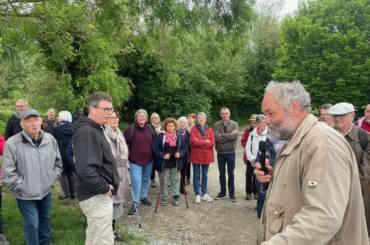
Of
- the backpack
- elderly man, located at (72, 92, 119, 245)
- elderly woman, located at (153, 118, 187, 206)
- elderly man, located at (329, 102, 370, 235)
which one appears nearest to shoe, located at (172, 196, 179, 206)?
elderly woman, located at (153, 118, 187, 206)

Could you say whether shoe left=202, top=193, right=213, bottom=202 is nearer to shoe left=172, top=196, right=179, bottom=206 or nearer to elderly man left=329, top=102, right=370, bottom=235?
shoe left=172, top=196, right=179, bottom=206

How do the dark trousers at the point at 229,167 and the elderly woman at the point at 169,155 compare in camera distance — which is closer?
the elderly woman at the point at 169,155

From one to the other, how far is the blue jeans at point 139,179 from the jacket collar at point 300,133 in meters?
5.04

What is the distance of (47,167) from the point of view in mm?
4723

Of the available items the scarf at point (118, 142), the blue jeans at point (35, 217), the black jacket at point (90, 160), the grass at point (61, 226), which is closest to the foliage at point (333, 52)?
the scarf at point (118, 142)

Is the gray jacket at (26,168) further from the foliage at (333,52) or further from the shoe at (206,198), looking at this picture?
the foliage at (333,52)

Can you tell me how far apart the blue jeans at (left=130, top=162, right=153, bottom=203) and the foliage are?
18044 millimetres

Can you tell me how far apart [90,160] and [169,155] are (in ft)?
12.4

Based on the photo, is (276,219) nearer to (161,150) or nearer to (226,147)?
(161,150)

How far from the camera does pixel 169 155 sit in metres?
7.46

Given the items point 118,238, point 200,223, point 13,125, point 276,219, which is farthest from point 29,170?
point 276,219

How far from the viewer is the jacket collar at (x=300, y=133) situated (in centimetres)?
206

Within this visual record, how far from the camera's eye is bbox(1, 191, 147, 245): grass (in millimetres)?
5375

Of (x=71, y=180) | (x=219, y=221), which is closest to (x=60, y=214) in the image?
(x=71, y=180)
